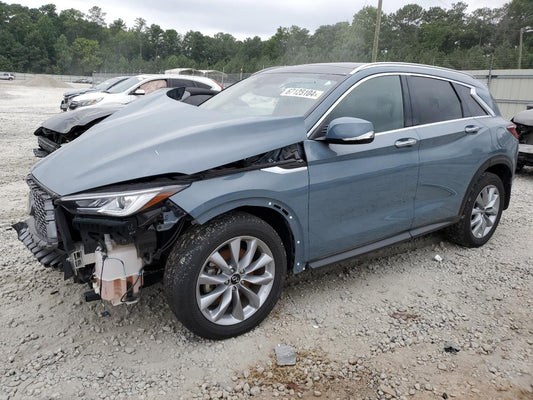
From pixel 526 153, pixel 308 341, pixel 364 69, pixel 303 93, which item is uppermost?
pixel 364 69

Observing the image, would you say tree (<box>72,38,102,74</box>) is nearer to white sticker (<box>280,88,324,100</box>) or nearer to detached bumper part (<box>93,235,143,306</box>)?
white sticker (<box>280,88,324,100</box>)

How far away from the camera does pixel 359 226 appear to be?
3.44m

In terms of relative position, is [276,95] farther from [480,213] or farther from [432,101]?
[480,213]

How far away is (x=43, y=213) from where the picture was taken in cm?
275

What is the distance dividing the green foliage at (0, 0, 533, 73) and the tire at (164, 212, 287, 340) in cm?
2479

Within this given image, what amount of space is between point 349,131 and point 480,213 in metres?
2.37

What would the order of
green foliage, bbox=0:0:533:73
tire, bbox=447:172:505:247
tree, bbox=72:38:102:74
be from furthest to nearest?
1. tree, bbox=72:38:102:74
2. green foliage, bbox=0:0:533:73
3. tire, bbox=447:172:505:247

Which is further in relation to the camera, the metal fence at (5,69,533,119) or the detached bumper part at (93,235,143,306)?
the metal fence at (5,69,533,119)

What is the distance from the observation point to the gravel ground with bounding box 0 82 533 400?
8.41 ft

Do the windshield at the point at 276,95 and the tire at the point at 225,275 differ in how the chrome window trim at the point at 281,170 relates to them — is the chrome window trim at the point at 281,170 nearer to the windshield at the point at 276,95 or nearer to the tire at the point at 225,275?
the tire at the point at 225,275

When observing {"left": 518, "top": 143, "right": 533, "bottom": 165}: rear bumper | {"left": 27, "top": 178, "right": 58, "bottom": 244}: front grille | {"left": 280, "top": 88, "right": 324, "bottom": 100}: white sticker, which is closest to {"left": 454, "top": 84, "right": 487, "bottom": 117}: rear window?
{"left": 280, "top": 88, "right": 324, "bottom": 100}: white sticker

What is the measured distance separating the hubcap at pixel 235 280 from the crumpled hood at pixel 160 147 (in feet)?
1.88

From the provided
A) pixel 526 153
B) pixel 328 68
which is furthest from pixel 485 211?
pixel 526 153

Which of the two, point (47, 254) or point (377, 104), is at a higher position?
point (377, 104)
